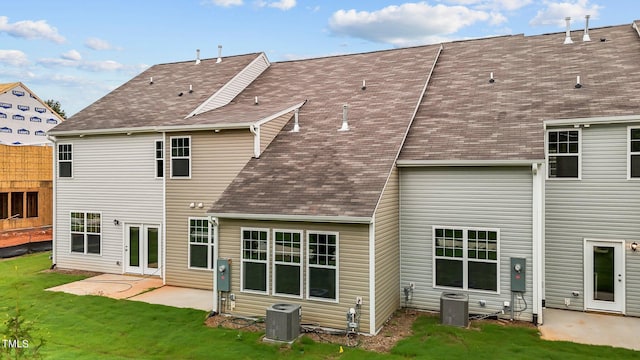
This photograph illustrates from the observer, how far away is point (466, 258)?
10.7 metres

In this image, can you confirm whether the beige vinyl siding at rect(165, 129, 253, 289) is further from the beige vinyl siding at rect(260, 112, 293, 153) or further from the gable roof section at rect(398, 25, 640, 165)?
the gable roof section at rect(398, 25, 640, 165)

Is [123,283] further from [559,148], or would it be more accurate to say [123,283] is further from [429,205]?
[559,148]

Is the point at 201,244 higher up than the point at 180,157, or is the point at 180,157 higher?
the point at 180,157

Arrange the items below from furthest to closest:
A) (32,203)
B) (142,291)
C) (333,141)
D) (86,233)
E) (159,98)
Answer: (32,203)
(159,98)
(86,233)
(142,291)
(333,141)

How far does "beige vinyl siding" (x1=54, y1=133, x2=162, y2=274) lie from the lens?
14484 mm

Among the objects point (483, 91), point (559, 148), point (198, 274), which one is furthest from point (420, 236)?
point (198, 274)

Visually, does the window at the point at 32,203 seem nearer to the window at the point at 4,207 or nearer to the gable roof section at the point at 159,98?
the window at the point at 4,207

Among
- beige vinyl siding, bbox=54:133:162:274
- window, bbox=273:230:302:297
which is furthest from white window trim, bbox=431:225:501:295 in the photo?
beige vinyl siding, bbox=54:133:162:274

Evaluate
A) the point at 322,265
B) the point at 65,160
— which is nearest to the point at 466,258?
the point at 322,265

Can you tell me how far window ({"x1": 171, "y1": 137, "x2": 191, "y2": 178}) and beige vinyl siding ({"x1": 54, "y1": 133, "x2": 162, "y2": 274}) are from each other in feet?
2.89

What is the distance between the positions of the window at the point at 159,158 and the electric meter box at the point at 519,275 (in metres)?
10.7

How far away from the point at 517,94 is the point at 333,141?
559 centimetres

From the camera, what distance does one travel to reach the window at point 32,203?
2366 cm

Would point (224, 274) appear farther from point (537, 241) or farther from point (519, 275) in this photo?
point (537, 241)
